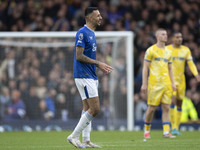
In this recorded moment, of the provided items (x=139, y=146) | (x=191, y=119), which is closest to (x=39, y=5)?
(x=191, y=119)

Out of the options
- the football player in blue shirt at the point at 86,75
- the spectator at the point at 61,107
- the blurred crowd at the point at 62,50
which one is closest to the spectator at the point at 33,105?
the blurred crowd at the point at 62,50

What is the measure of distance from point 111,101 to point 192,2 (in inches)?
280

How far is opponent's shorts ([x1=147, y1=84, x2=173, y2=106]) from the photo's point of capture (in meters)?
10.8

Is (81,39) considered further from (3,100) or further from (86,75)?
Answer: (3,100)

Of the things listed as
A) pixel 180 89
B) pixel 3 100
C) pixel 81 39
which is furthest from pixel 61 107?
pixel 81 39

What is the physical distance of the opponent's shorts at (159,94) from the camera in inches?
425

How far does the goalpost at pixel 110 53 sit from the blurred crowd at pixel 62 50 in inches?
2.7

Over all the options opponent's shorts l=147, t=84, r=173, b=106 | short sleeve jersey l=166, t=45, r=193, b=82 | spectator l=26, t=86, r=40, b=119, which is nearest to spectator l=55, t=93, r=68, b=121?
spectator l=26, t=86, r=40, b=119

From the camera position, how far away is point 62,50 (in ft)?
53.3

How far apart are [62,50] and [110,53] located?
5.11ft

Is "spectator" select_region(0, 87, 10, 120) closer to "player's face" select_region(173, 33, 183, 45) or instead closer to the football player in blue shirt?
"player's face" select_region(173, 33, 183, 45)

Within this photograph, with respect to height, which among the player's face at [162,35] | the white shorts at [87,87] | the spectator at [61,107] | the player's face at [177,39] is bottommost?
the spectator at [61,107]

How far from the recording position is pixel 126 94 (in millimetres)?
16188

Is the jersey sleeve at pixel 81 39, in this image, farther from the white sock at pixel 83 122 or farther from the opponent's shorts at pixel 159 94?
the opponent's shorts at pixel 159 94
